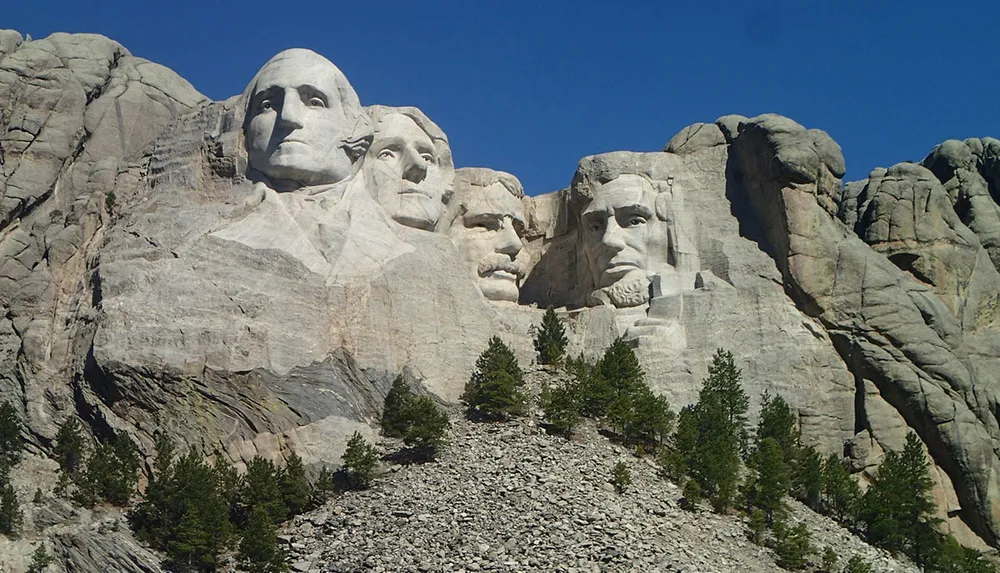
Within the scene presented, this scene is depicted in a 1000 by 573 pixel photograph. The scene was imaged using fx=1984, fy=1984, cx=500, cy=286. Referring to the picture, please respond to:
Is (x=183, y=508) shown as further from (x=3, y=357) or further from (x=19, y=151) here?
(x=19, y=151)

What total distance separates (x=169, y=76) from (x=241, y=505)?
525 inches

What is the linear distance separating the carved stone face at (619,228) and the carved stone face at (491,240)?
5.21ft

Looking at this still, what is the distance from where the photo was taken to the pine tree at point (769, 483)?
34188 mm

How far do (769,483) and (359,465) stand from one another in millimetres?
7134

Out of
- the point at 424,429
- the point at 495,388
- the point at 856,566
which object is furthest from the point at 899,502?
the point at 424,429

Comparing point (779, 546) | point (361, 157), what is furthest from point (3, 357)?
point (779, 546)

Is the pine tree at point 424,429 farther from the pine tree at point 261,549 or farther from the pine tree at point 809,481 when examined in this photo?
the pine tree at point 809,481

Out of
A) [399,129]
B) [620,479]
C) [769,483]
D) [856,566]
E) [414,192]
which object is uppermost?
[399,129]

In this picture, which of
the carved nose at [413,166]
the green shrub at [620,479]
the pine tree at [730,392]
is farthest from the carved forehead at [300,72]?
the green shrub at [620,479]

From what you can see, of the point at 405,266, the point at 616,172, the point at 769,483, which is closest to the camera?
the point at 769,483

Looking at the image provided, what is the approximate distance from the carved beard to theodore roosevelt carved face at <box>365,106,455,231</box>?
383cm

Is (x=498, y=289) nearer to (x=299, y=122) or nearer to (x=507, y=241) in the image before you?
(x=507, y=241)

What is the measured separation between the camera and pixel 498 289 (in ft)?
136

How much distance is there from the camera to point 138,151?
131ft
